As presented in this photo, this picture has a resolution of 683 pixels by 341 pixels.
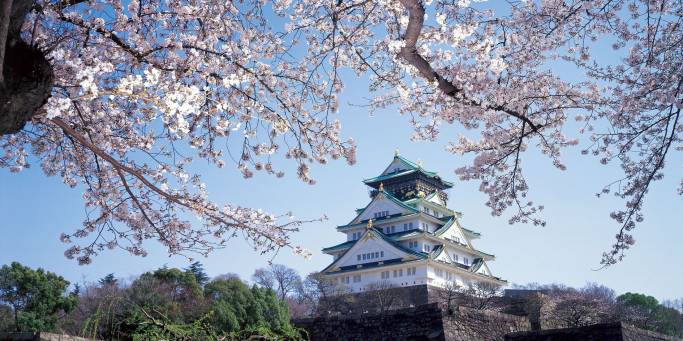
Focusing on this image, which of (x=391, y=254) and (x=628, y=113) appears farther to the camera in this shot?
(x=391, y=254)

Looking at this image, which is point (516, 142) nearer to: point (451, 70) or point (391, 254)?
point (451, 70)

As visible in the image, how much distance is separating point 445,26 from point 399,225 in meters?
32.4

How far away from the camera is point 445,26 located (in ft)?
16.9

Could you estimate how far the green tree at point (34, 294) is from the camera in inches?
755

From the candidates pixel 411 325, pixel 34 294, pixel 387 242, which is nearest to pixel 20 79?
pixel 411 325

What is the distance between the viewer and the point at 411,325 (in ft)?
31.2

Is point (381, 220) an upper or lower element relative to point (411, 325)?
upper

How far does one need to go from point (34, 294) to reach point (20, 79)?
65.7 feet

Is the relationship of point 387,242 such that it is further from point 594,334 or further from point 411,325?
point 594,334

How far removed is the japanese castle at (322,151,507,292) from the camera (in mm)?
33031

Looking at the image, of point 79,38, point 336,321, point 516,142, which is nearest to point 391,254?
point 336,321

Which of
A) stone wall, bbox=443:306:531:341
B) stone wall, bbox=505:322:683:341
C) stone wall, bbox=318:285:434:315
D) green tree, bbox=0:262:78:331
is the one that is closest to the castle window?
stone wall, bbox=318:285:434:315

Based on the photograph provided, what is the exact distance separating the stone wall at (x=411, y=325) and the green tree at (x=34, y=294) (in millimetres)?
13432

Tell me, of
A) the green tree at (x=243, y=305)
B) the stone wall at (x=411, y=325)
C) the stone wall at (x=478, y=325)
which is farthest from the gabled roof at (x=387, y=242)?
the stone wall at (x=411, y=325)
